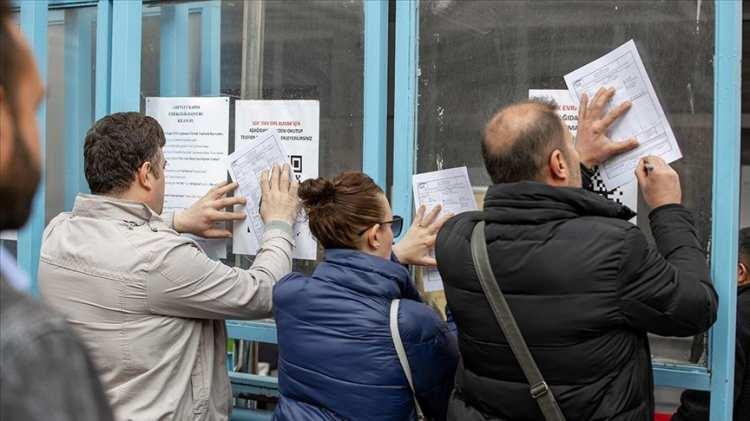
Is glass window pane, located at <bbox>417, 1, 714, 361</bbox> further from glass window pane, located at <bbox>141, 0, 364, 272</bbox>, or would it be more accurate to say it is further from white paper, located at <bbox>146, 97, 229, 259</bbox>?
white paper, located at <bbox>146, 97, 229, 259</bbox>

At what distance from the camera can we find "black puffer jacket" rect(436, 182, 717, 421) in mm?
1903

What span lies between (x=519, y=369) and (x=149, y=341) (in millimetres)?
1016

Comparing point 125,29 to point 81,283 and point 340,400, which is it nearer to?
point 81,283

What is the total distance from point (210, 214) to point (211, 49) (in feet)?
1.99

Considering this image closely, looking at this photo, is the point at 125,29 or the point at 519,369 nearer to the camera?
the point at 519,369

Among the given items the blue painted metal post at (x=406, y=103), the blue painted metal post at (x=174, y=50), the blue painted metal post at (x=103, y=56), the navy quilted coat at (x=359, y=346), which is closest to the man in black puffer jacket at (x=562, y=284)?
the navy quilted coat at (x=359, y=346)

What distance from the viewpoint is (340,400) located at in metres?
2.23

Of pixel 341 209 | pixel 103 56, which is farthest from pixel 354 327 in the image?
pixel 103 56

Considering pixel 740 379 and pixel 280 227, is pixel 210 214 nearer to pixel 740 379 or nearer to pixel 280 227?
pixel 280 227

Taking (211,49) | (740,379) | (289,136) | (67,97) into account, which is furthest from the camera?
(67,97)

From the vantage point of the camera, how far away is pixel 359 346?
2213 millimetres

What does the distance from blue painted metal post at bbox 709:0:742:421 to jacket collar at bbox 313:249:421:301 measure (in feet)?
2.62

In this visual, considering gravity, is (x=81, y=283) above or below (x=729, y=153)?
below

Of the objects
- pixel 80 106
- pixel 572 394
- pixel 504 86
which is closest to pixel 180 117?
pixel 80 106
